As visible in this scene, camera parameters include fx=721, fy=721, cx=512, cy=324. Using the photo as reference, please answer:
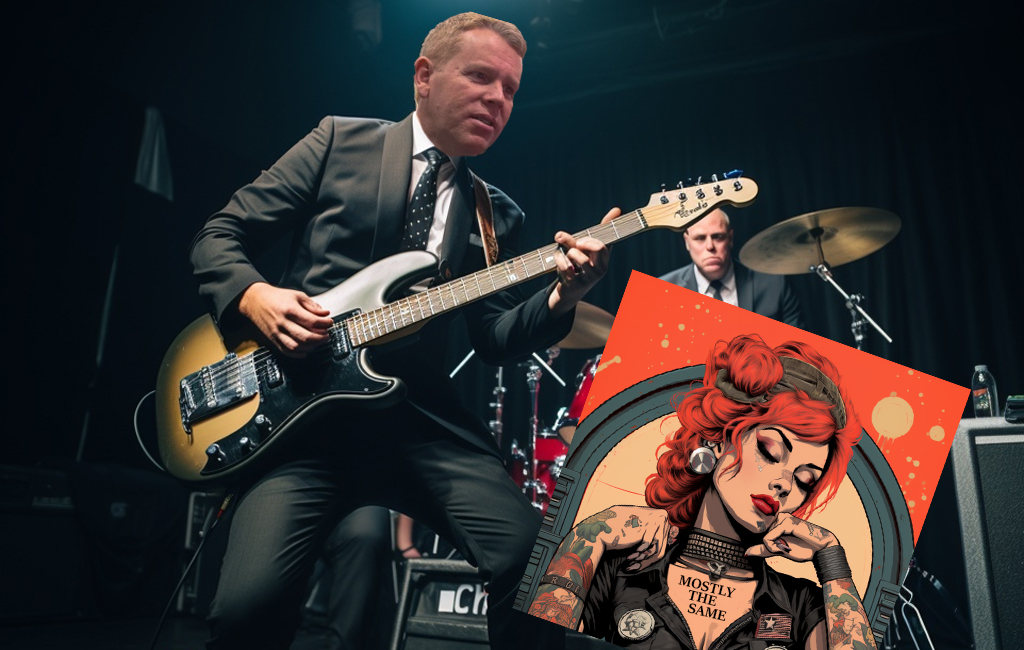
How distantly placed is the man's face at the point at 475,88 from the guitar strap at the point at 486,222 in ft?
0.35

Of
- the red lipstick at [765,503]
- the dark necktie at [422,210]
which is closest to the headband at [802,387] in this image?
the red lipstick at [765,503]

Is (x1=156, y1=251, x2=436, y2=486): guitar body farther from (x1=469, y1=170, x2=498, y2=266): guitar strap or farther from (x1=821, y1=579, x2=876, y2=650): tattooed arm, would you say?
(x1=821, y1=579, x2=876, y2=650): tattooed arm

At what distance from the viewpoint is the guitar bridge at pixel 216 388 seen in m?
1.41

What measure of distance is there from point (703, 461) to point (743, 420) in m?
0.08

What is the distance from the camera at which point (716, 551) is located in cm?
96

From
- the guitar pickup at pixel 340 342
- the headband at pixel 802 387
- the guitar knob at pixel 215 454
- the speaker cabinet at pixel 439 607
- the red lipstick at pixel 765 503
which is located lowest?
the speaker cabinet at pixel 439 607

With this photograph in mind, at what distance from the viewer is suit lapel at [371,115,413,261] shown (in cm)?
142

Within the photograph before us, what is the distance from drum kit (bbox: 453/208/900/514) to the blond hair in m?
1.86

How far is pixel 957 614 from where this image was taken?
8.90 feet

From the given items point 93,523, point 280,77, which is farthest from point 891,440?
point 280,77

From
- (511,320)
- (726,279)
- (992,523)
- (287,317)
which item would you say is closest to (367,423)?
(287,317)

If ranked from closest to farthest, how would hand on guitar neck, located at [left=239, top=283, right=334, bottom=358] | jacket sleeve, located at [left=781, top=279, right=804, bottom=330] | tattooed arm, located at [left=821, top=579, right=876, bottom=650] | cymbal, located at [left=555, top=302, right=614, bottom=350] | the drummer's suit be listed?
tattooed arm, located at [left=821, top=579, right=876, bottom=650] < the drummer's suit < hand on guitar neck, located at [left=239, top=283, right=334, bottom=358] < cymbal, located at [left=555, top=302, right=614, bottom=350] < jacket sleeve, located at [left=781, top=279, right=804, bottom=330]

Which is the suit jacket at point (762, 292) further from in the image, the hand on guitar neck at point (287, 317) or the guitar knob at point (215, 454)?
the guitar knob at point (215, 454)

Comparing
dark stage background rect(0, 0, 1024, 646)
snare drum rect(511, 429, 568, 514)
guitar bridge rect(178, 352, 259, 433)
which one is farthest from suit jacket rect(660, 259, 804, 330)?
guitar bridge rect(178, 352, 259, 433)
